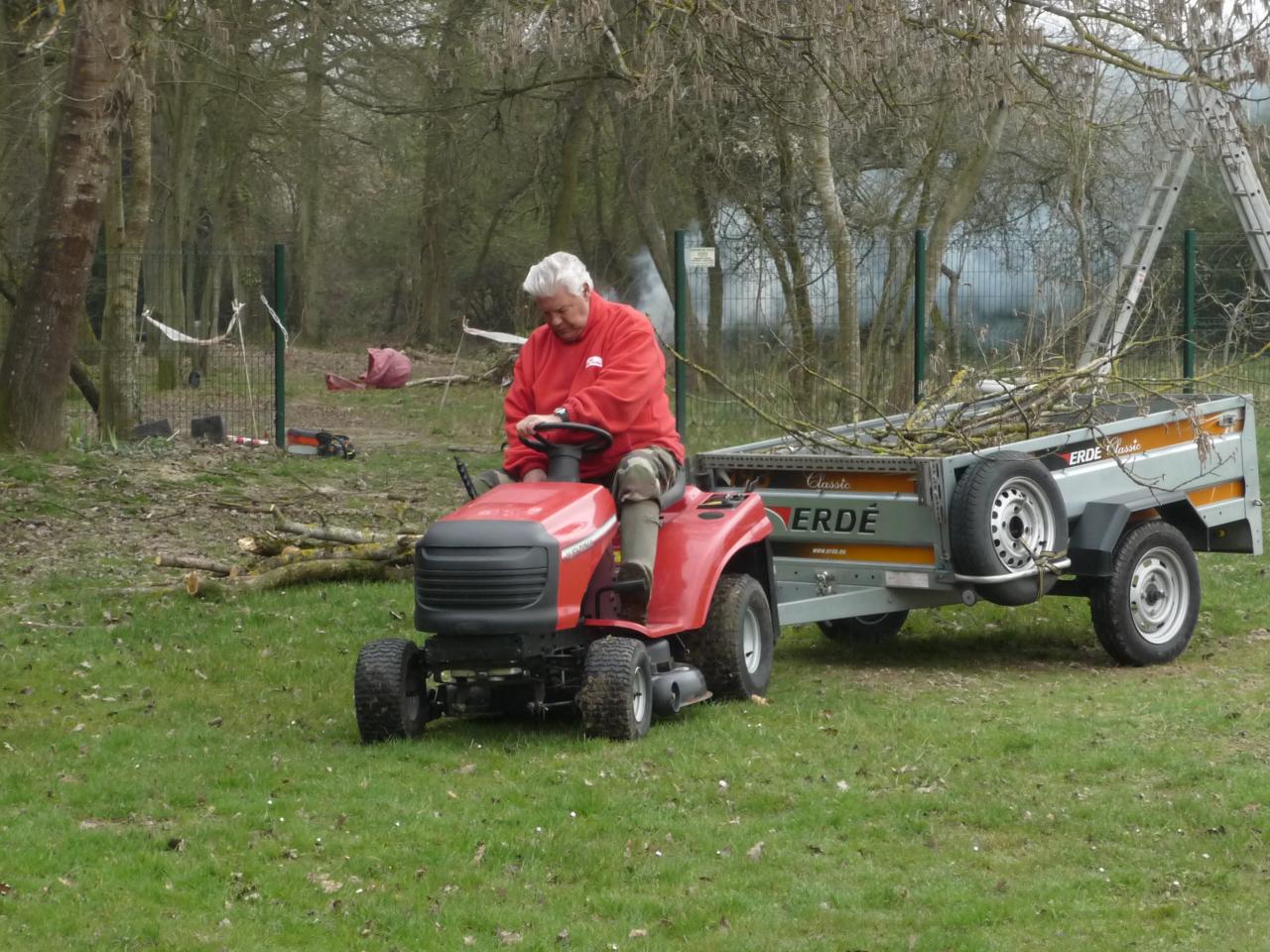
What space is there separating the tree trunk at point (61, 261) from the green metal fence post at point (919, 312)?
6814mm

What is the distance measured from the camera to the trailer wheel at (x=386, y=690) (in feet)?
23.3

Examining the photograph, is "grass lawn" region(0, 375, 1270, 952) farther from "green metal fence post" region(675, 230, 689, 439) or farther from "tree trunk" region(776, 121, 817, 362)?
"tree trunk" region(776, 121, 817, 362)

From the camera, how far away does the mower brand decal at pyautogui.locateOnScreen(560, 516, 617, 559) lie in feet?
22.9

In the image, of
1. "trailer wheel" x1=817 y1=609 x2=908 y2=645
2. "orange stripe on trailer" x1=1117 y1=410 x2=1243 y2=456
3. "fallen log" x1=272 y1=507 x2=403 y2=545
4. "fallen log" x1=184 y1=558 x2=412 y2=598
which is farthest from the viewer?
"fallen log" x1=272 y1=507 x2=403 y2=545

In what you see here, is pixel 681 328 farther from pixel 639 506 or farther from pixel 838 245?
pixel 639 506

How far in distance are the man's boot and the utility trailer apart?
1.49 m

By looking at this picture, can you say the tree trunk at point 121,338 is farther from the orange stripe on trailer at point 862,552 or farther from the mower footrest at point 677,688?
the mower footrest at point 677,688

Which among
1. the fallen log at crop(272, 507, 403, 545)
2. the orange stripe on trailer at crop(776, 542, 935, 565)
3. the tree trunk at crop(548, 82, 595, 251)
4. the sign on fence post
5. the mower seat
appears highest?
the tree trunk at crop(548, 82, 595, 251)

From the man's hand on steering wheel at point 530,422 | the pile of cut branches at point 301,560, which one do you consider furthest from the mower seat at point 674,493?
the pile of cut branches at point 301,560

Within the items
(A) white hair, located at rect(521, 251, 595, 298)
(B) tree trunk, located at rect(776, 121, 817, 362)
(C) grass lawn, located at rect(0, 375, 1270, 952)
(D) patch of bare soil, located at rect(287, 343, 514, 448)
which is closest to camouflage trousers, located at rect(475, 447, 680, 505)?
(A) white hair, located at rect(521, 251, 595, 298)

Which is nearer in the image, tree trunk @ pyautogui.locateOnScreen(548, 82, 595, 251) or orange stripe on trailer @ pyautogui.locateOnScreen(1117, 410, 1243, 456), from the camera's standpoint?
orange stripe on trailer @ pyautogui.locateOnScreen(1117, 410, 1243, 456)

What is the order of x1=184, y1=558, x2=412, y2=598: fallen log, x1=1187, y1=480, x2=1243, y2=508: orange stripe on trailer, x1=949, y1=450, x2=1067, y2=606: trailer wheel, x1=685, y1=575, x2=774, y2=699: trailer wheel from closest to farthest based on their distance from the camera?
x1=685, y1=575, x2=774, y2=699: trailer wheel → x1=949, y1=450, x2=1067, y2=606: trailer wheel → x1=1187, y1=480, x2=1243, y2=508: orange stripe on trailer → x1=184, y1=558, x2=412, y2=598: fallen log

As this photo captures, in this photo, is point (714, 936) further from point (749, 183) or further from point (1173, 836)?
point (749, 183)

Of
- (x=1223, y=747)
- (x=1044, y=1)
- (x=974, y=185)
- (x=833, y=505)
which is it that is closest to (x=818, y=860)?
(x=1223, y=747)
